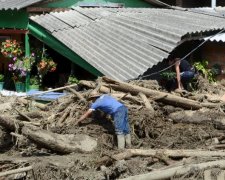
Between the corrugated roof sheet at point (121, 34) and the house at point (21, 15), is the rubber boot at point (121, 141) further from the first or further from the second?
the house at point (21, 15)

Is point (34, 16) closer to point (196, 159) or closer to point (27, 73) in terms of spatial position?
point (27, 73)

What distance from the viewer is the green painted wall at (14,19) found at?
51.3 ft

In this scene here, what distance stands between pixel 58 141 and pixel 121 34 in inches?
248

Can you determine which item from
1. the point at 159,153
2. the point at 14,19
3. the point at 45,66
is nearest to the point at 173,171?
the point at 159,153

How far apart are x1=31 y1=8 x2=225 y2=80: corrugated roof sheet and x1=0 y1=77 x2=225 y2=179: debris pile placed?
1453mm

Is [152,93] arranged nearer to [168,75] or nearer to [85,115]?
[85,115]

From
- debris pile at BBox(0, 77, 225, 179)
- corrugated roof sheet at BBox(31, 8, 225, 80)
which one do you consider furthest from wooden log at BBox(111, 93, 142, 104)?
corrugated roof sheet at BBox(31, 8, 225, 80)

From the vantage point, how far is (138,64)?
545 inches

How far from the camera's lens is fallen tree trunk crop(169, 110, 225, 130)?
36.6 feet

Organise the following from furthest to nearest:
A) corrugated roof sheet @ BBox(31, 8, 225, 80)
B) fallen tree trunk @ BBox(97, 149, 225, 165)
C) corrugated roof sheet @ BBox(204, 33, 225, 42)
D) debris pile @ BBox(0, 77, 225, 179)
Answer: corrugated roof sheet @ BBox(204, 33, 225, 42)
corrugated roof sheet @ BBox(31, 8, 225, 80)
fallen tree trunk @ BBox(97, 149, 225, 165)
debris pile @ BBox(0, 77, 225, 179)

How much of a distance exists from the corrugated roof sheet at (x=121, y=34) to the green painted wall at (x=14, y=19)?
1.05ft

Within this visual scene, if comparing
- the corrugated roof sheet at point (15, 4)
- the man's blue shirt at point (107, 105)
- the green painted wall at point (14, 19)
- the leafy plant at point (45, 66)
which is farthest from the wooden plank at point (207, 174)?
the green painted wall at point (14, 19)

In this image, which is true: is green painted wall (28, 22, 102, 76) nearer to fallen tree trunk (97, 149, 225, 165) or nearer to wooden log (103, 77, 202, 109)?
wooden log (103, 77, 202, 109)

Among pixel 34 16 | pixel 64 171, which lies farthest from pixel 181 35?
pixel 64 171
